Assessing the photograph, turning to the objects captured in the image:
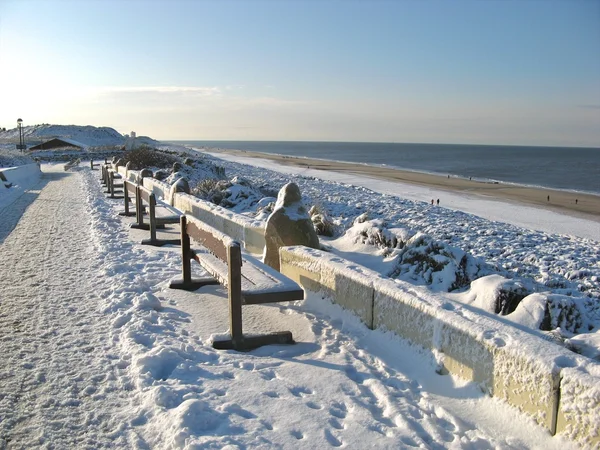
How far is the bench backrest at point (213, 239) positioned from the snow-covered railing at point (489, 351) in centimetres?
128

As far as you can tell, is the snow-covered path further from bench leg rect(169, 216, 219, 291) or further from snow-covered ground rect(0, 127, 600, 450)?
bench leg rect(169, 216, 219, 291)

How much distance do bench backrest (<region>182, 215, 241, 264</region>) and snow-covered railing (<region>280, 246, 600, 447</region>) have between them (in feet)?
4.20

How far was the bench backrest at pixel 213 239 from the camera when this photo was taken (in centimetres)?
450

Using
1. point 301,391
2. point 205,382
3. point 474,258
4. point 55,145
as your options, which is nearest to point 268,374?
point 301,391

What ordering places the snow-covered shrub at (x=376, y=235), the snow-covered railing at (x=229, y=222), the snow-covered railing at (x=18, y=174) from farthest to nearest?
→ the snow-covered railing at (x=18, y=174) → the snow-covered shrub at (x=376, y=235) → the snow-covered railing at (x=229, y=222)

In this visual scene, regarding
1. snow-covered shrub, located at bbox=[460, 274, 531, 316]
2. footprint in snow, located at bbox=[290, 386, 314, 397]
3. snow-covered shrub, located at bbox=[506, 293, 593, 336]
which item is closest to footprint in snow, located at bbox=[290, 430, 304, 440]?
footprint in snow, located at bbox=[290, 386, 314, 397]

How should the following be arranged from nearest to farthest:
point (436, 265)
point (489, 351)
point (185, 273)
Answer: point (489, 351), point (185, 273), point (436, 265)

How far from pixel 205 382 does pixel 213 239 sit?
63.0 inches

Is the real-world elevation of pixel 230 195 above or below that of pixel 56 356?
above

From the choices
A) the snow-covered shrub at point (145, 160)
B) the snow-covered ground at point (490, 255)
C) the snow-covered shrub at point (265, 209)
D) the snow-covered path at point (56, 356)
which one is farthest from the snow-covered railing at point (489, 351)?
the snow-covered shrub at point (145, 160)

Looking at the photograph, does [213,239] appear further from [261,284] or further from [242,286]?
[261,284]

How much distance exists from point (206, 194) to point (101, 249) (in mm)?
8096

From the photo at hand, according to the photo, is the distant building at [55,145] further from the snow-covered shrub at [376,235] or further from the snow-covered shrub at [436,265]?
the snow-covered shrub at [436,265]

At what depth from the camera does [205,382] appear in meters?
3.88
